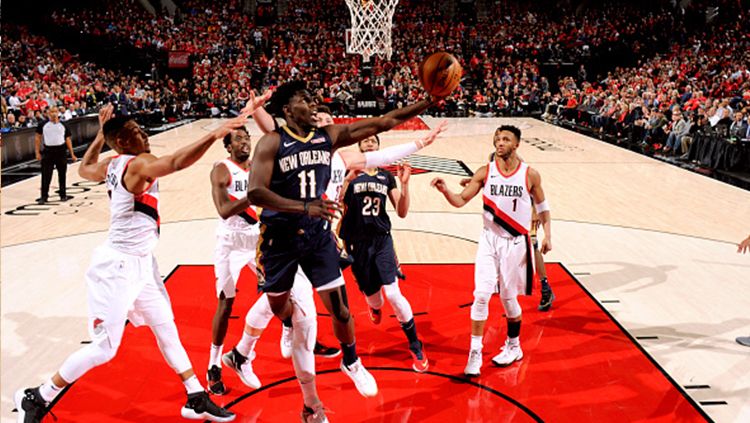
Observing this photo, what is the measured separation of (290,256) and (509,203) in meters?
1.89

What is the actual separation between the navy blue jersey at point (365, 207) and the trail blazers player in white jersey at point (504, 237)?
0.50m

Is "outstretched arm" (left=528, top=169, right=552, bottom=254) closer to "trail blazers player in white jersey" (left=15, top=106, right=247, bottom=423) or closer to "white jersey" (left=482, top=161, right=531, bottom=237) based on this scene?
"white jersey" (left=482, top=161, right=531, bottom=237)

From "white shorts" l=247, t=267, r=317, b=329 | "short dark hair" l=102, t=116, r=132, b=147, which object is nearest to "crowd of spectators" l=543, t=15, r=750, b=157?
"white shorts" l=247, t=267, r=317, b=329

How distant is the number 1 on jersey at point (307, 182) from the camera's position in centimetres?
364

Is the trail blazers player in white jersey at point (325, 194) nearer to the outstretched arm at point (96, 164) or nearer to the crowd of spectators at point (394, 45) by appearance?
the outstretched arm at point (96, 164)

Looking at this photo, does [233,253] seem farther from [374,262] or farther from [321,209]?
[321,209]

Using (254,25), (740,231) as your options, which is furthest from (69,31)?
(740,231)

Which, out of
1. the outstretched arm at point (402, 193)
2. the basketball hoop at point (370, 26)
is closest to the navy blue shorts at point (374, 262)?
the outstretched arm at point (402, 193)

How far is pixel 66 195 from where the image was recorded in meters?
11.6

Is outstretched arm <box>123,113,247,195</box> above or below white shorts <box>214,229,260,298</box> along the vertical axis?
above

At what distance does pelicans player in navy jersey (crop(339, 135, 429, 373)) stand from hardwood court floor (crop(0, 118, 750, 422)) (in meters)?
0.67

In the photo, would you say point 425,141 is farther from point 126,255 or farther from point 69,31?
point 69,31

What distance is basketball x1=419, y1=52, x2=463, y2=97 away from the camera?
162 inches

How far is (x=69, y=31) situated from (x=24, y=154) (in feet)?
59.3
